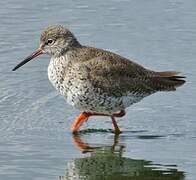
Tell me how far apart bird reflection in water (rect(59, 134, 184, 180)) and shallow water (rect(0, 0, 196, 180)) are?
1 centimetres

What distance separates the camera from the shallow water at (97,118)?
9547mm

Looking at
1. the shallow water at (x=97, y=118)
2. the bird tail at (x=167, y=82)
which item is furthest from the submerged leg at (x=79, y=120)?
the bird tail at (x=167, y=82)

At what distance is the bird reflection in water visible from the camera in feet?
30.3

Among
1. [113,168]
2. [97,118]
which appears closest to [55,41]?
[97,118]

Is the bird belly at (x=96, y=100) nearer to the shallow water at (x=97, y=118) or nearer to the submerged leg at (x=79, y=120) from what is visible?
the submerged leg at (x=79, y=120)

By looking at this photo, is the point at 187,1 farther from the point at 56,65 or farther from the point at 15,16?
the point at 56,65

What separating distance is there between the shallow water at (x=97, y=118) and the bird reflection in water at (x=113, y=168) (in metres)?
0.01

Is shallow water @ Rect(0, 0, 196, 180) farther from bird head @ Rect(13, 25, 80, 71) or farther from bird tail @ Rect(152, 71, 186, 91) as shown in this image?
bird head @ Rect(13, 25, 80, 71)

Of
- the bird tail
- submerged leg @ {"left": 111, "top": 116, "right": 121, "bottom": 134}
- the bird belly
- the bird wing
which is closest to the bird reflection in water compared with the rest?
submerged leg @ {"left": 111, "top": 116, "right": 121, "bottom": 134}

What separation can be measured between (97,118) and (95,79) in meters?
0.97

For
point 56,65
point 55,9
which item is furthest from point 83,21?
point 56,65

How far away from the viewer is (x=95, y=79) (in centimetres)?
1081

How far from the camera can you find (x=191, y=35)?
545 inches

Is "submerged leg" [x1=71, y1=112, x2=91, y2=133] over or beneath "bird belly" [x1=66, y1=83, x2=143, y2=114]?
beneath
